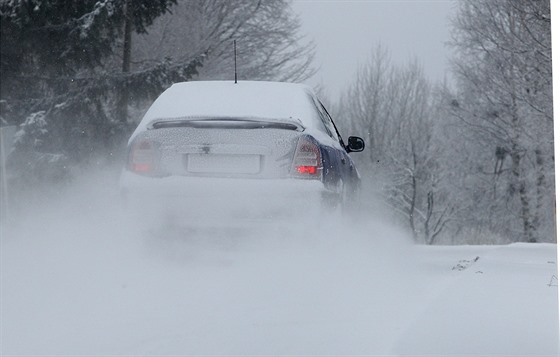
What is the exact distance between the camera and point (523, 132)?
51.1ft

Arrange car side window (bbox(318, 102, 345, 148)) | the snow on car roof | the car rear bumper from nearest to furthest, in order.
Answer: the car rear bumper < the snow on car roof < car side window (bbox(318, 102, 345, 148))

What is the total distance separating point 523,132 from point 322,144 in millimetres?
10631

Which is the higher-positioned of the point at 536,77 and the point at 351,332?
the point at 536,77

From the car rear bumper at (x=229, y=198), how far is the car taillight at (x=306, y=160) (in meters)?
0.05

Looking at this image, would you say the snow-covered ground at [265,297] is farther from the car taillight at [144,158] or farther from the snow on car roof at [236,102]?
the snow on car roof at [236,102]

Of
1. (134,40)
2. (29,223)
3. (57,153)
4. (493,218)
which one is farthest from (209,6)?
(493,218)

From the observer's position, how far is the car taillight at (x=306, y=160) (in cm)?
554

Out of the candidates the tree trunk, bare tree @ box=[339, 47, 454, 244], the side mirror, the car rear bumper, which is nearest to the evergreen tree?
the tree trunk

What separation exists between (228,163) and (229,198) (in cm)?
22

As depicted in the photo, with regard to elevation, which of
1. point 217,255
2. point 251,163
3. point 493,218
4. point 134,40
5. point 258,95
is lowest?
point 493,218

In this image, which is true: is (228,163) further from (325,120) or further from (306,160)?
(325,120)

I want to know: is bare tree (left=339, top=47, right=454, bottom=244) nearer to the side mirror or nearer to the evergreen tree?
the evergreen tree

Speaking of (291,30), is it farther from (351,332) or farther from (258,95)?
(351,332)

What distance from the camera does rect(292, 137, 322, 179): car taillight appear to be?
5.54m
